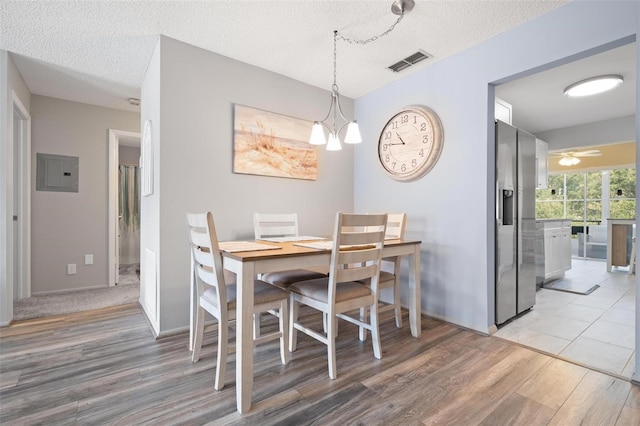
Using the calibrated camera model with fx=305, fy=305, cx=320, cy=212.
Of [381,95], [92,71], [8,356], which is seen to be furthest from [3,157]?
[381,95]

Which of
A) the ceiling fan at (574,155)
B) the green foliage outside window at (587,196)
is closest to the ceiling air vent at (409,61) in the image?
the ceiling fan at (574,155)

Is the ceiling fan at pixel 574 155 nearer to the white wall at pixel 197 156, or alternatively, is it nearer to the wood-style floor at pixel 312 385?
the wood-style floor at pixel 312 385

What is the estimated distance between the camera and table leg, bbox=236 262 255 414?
148cm

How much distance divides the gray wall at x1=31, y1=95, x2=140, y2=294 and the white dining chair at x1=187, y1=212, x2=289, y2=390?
276cm

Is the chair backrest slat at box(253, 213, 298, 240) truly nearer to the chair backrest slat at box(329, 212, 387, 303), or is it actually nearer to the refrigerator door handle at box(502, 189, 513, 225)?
the chair backrest slat at box(329, 212, 387, 303)

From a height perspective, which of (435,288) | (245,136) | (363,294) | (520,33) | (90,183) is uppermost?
(520,33)

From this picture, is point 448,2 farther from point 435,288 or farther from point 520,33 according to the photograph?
point 435,288

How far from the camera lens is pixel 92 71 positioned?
9.72 ft

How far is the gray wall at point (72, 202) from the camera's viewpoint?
354cm

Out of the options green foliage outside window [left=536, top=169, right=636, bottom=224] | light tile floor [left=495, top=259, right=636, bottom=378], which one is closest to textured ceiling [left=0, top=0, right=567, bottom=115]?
light tile floor [left=495, top=259, right=636, bottom=378]

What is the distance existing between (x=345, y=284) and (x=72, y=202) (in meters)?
3.68

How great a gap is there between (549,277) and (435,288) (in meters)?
2.30

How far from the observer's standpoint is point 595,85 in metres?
3.07

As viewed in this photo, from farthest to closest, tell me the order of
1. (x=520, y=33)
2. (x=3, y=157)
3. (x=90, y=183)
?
(x=90, y=183) → (x=3, y=157) → (x=520, y=33)
